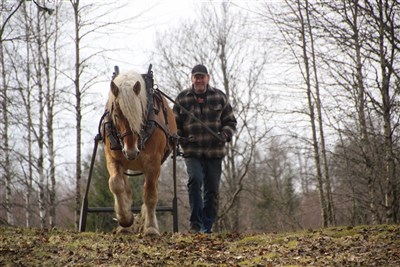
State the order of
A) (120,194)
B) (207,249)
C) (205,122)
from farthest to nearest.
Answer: (205,122) → (120,194) → (207,249)

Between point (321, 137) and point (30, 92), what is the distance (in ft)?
32.0

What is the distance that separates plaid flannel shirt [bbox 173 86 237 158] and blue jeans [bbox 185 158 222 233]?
15 cm

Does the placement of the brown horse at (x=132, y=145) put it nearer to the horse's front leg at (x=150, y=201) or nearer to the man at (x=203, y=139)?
the horse's front leg at (x=150, y=201)

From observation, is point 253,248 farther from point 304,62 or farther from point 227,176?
point 227,176

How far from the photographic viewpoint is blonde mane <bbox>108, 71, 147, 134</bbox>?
20.5ft

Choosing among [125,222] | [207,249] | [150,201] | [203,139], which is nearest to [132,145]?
[150,201]

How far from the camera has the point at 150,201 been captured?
6906 mm

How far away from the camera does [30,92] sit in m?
17.3

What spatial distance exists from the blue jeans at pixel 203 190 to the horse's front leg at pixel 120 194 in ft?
4.78

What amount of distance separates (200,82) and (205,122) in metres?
0.64

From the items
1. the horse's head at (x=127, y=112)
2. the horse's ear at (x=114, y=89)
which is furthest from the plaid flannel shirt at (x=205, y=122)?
the horse's ear at (x=114, y=89)

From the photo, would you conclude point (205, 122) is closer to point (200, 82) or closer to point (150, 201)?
point (200, 82)

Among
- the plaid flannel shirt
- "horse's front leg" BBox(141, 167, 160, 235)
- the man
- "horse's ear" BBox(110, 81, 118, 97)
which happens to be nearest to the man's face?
the man

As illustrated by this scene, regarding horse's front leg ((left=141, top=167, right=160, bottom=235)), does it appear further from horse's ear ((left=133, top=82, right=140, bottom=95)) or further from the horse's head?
horse's ear ((left=133, top=82, right=140, bottom=95))
